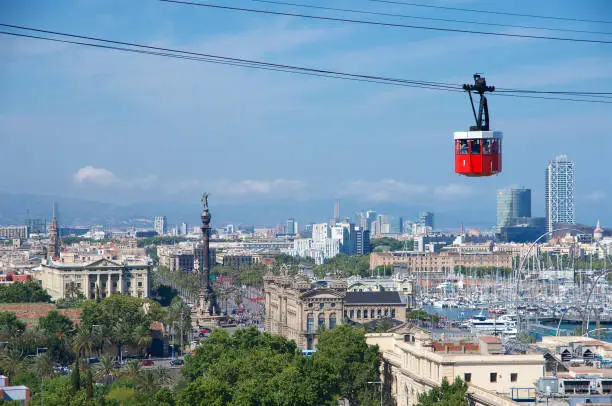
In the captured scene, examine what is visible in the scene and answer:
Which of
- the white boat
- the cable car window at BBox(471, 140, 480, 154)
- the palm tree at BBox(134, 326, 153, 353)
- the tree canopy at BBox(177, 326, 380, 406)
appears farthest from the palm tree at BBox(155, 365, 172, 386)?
the white boat

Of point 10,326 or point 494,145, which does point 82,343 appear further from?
point 494,145

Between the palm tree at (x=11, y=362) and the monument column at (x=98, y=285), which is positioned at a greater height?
the monument column at (x=98, y=285)

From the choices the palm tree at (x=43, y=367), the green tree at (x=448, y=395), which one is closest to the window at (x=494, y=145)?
the green tree at (x=448, y=395)

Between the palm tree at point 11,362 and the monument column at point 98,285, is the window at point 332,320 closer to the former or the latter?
the palm tree at point 11,362

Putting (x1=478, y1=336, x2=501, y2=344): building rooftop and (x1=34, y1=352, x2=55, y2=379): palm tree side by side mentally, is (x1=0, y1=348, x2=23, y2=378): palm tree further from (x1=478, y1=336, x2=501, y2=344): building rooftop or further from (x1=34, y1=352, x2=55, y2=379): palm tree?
(x1=478, y1=336, x2=501, y2=344): building rooftop

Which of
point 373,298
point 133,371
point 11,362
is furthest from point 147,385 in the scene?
point 373,298
